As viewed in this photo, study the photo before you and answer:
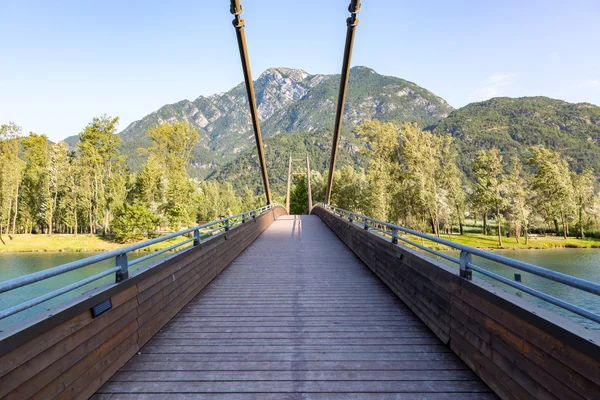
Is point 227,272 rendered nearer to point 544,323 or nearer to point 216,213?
point 544,323

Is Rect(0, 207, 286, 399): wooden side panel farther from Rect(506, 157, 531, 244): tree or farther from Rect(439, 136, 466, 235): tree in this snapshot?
Rect(506, 157, 531, 244): tree

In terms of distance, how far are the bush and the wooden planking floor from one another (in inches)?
1425

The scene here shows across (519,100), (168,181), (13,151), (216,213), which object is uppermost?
(519,100)

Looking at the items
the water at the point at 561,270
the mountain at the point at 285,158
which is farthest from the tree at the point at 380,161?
the mountain at the point at 285,158

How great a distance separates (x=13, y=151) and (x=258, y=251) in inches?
1551

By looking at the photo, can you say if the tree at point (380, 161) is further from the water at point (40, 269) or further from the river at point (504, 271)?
the water at point (40, 269)

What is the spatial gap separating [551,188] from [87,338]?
49.4 metres

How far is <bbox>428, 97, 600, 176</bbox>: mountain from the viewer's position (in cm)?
10466

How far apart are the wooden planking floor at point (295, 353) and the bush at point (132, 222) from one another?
36.2 m

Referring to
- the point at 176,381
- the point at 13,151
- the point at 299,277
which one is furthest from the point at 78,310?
the point at 13,151

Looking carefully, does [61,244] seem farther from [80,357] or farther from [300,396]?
[300,396]

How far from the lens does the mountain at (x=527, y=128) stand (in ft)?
343

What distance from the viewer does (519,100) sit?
147375 millimetres

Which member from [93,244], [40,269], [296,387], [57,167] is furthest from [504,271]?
[57,167]
